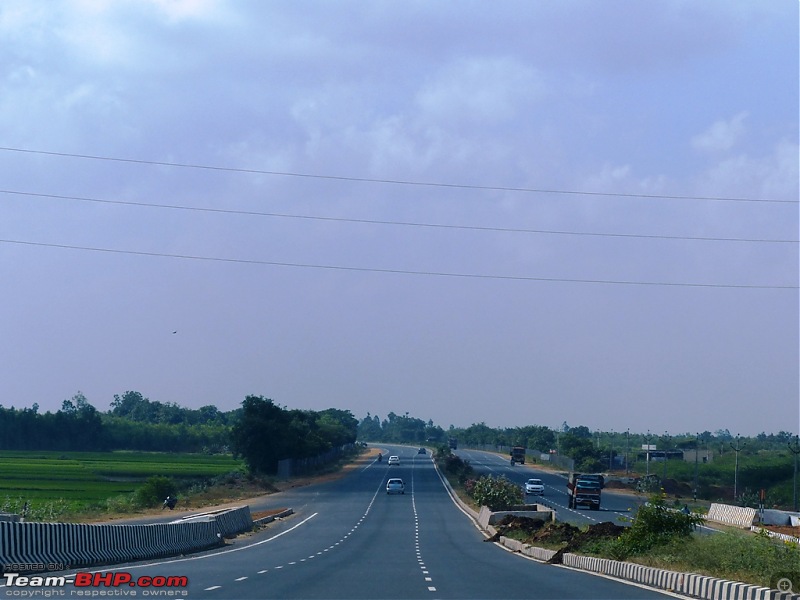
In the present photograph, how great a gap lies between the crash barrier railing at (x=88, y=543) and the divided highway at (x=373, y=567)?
3.24 ft

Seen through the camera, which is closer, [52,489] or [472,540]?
[472,540]

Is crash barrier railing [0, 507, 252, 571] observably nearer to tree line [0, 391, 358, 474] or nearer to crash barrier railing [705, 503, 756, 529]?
crash barrier railing [705, 503, 756, 529]

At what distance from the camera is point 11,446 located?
545 ft

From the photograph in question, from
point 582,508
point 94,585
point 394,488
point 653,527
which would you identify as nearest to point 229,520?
point 653,527

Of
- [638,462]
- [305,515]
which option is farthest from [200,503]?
[638,462]

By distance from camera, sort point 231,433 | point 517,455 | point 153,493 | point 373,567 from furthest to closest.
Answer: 1. point 517,455
2. point 231,433
3. point 153,493
4. point 373,567

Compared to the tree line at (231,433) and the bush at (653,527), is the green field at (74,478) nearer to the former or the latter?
the tree line at (231,433)

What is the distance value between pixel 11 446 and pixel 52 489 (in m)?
92.3

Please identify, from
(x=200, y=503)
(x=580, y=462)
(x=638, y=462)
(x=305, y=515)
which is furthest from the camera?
(x=638, y=462)

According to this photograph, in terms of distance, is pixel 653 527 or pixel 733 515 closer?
pixel 653 527

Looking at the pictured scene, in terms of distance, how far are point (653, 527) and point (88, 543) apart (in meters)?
15.1

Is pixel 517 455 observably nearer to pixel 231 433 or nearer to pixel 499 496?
pixel 231 433

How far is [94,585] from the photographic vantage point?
19391mm

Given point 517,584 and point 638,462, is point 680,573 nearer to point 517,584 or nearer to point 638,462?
point 517,584
